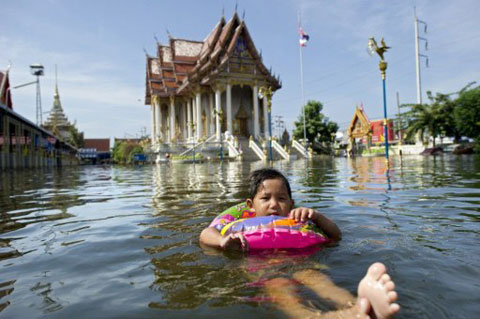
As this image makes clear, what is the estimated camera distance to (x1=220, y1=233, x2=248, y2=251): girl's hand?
2.54 metres

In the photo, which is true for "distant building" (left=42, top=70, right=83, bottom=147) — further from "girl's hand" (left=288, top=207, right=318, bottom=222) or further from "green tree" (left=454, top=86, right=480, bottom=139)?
"girl's hand" (left=288, top=207, right=318, bottom=222)

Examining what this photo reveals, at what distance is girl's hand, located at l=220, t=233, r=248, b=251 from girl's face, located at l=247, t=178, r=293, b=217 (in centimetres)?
46

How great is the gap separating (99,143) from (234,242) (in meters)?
95.0

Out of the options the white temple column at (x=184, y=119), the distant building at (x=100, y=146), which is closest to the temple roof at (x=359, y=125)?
the white temple column at (x=184, y=119)

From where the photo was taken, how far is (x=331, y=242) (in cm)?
299

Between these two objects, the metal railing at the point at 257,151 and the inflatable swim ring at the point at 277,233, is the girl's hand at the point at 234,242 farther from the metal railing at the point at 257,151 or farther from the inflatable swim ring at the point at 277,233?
the metal railing at the point at 257,151

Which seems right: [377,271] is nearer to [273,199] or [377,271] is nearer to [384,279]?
[384,279]

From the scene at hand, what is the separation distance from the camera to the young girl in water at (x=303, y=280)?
1.50m

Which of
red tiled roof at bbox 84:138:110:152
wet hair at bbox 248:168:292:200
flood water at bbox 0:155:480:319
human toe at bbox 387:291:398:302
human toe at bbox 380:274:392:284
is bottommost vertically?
flood water at bbox 0:155:480:319

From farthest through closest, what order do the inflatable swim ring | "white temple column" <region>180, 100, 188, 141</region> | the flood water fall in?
"white temple column" <region>180, 100, 188, 141</region> → the inflatable swim ring → the flood water

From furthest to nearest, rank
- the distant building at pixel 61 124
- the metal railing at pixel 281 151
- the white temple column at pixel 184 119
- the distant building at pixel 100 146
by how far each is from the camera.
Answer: the distant building at pixel 100 146, the distant building at pixel 61 124, the white temple column at pixel 184 119, the metal railing at pixel 281 151

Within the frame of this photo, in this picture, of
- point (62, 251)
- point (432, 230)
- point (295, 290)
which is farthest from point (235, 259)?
point (432, 230)

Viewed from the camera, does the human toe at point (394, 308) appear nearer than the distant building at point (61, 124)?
Yes

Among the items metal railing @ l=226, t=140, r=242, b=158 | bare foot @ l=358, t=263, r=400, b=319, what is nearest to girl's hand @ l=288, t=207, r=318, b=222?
bare foot @ l=358, t=263, r=400, b=319
